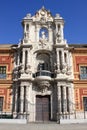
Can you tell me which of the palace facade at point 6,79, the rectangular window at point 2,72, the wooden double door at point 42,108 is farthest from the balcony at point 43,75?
the rectangular window at point 2,72

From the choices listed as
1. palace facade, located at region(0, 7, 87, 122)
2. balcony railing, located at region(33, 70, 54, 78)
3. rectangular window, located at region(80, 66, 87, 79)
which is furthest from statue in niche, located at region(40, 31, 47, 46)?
rectangular window, located at region(80, 66, 87, 79)

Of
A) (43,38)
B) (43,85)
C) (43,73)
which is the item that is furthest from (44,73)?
(43,38)

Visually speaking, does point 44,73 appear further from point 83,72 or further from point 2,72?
point 2,72

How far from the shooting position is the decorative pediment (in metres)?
29.7

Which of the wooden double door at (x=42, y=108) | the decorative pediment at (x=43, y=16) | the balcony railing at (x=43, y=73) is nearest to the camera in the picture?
the wooden double door at (x=42, y=108)

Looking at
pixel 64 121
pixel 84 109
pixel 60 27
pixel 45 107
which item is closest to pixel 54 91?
pixel 45 107

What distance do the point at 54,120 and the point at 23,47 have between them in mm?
8753

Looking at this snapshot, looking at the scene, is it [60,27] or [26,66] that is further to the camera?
[60,27]

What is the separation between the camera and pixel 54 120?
2516 centimetres

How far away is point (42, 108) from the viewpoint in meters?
26.0

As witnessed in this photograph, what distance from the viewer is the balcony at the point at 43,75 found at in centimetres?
2582

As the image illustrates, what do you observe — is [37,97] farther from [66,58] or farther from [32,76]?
[66,58]

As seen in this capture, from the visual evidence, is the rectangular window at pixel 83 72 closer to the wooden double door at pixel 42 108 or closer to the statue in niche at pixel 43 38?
the wooden double door at pixel 42 108

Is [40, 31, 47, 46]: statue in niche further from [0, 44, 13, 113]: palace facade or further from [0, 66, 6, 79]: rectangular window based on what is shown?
[0, 66, 6, 79]: rectangular window
